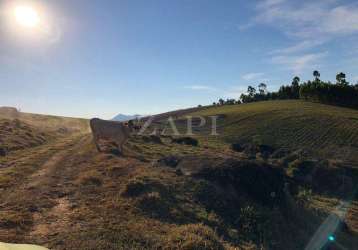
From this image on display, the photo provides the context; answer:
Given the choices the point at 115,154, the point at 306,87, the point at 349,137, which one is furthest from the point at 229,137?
the point at 306,87

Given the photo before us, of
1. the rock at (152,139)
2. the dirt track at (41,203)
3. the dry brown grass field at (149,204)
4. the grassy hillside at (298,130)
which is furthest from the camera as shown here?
the grassy hillside at (298,130)

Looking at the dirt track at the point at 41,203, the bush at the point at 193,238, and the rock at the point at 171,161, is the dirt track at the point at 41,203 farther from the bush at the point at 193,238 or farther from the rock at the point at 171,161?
the rock at the point at 171,161

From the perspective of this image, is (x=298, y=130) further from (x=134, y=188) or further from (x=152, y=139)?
(x=134, y=188)

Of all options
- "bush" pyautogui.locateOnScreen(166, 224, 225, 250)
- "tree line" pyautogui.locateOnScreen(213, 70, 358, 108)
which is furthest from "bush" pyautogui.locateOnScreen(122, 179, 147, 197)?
"tree line" pyautogui.locateOnScreen(213, 70, 358, 108)

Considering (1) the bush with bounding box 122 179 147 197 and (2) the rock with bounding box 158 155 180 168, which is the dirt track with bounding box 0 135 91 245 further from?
(2) the rock with bounding box 158 155 180 168

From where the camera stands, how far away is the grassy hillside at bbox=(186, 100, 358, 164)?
5574 cm

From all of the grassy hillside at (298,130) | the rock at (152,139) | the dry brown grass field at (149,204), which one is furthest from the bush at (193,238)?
the grassy hillside at (298,130)

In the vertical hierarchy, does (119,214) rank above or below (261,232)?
above

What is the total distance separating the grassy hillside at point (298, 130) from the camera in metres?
55.7

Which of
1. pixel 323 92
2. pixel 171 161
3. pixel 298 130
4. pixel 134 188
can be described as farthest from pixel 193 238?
pixel 323 92

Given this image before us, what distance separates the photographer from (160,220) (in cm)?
1209

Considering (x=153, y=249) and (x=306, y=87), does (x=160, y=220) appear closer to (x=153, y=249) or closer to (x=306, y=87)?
(x=153, y=249)

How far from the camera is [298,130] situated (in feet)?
221

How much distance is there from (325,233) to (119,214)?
1223cm
